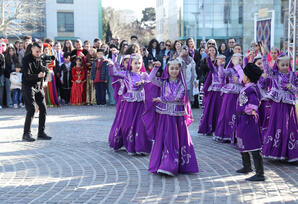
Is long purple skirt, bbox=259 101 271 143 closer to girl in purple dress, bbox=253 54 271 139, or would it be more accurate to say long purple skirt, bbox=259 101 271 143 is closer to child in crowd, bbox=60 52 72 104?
girl in purple dress, bbox=253 54 271 139

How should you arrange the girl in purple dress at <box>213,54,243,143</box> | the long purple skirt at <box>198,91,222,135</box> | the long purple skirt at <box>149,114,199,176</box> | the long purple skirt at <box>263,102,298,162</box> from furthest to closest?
the long purple skirt at <box>198,91,222,135</box> → the girl in purple dress at <box>213,54,243,143</box> → the long purple skirt at <box>263,102,298,162</box> → the long purple skirt at <box>149,114,199,176</box>

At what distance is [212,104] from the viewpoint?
9.09 m

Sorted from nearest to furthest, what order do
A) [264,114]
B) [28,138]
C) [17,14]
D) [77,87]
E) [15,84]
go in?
[264,114] < [28,138] < [15,84] < [77,87] < [17,14]

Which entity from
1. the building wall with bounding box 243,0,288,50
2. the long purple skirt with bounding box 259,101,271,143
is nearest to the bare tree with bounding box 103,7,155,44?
the building wall with bounding box 243,0,288,50

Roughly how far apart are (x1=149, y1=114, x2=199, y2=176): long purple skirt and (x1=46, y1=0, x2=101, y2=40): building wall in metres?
40.0

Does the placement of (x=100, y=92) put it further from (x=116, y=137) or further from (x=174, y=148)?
(x=174, y=148)

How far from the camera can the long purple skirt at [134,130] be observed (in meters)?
7.23

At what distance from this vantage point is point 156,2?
74750 mm

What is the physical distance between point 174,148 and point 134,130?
4.93ft

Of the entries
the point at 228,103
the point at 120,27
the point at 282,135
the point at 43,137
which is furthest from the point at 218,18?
the point at 282,135

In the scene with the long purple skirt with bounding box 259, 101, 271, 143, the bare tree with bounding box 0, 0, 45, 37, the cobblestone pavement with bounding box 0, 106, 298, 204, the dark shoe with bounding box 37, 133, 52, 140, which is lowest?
the cobblestone pavement with bounding box 0, 106, 298, 204

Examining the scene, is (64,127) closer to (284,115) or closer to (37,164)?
(37,164)

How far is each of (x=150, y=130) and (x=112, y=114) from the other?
18.7 ft

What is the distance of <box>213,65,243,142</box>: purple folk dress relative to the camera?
8258 millimetres
